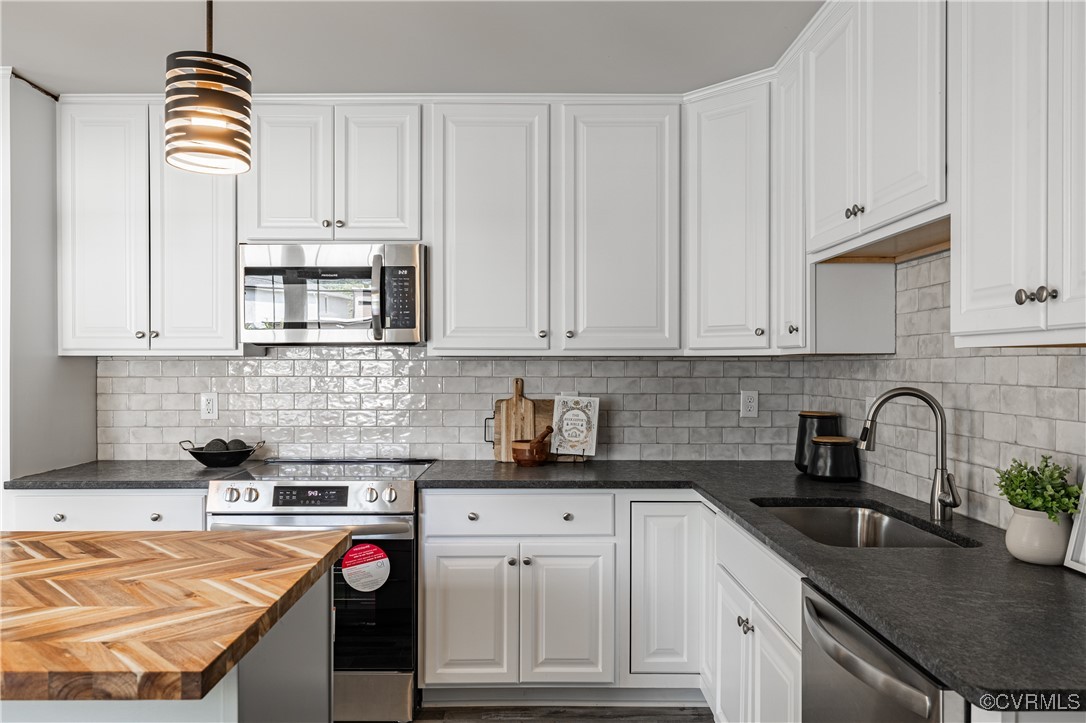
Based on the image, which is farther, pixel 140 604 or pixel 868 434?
pixel 868 434

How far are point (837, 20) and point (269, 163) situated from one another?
2.19 metres

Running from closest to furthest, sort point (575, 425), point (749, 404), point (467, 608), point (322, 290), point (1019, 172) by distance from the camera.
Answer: point (1019, 172) < point (467, 608) < point (322, 290) < point (575, 425) < point (749, 404)

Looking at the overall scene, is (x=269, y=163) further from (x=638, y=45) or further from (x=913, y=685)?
(x=913, y=685)

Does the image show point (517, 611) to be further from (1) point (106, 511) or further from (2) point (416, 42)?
(2) point (416, 42)

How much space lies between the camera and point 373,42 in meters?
2.46

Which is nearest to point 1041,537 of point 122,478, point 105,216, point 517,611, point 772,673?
point 772,673

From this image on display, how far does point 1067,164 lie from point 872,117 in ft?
2.55

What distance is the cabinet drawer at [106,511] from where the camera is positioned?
8.85ft

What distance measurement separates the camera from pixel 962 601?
129 cm

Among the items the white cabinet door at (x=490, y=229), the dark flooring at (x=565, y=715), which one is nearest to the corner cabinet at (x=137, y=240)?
the white cabinet door at (x=490, y=229)

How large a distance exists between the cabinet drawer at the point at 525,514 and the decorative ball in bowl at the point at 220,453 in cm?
91

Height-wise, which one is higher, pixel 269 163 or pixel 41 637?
pixel 269 163

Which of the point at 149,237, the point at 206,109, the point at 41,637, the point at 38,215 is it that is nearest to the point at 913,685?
the point at 41,637

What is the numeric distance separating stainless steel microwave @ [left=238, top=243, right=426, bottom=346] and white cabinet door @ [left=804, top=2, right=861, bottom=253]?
1527mm
